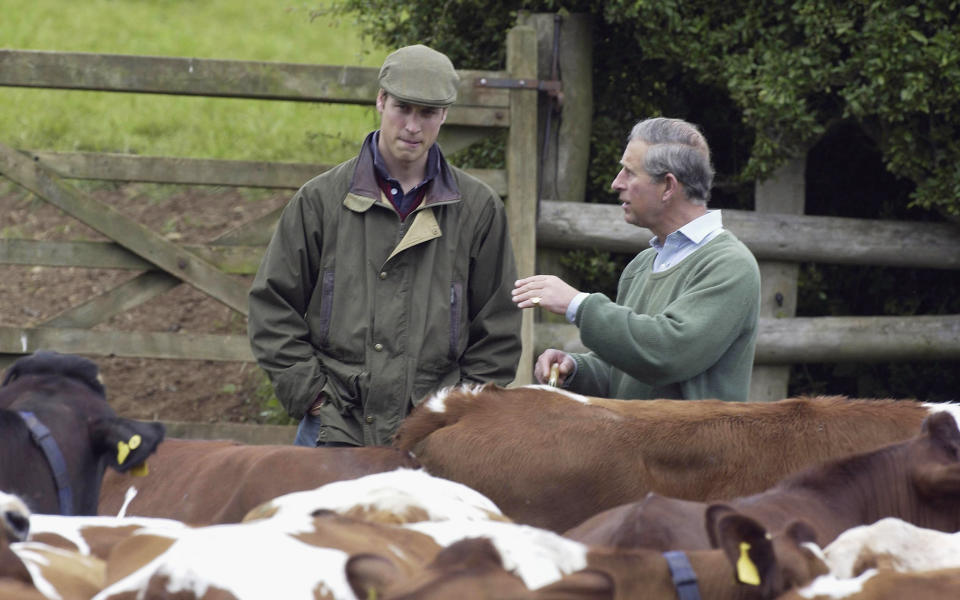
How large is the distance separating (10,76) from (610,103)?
3.28 meters

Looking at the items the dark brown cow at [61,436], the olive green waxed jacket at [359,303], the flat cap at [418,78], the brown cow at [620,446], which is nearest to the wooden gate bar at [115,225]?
the olive green waxed jacket at [359,303]

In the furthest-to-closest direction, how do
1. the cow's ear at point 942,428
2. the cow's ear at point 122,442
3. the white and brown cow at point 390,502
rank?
the cow's ear at point 122,442 < the cow's ear at point 942,428 < the white and brown cow at point 390,502

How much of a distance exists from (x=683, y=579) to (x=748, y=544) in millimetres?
172

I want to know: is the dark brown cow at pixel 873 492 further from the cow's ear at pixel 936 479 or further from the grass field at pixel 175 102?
the grass field at pixel 175 102

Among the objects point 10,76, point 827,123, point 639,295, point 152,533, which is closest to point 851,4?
point 827,123

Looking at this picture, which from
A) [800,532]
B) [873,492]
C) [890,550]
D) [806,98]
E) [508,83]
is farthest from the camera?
[806,98]

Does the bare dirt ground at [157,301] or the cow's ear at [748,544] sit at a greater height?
the cow's ear at [748,544]

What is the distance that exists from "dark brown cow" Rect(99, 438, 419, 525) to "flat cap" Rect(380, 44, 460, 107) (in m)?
1.26

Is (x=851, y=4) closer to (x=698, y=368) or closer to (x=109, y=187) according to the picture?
(x=698, y=368)

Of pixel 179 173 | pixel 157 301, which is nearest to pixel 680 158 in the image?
pixel 179 173

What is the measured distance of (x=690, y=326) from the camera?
4020 mm

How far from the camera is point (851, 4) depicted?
6.44 metres

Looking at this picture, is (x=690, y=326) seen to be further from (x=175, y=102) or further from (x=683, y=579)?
(x=175, y=102)

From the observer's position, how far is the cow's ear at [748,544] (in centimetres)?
292
